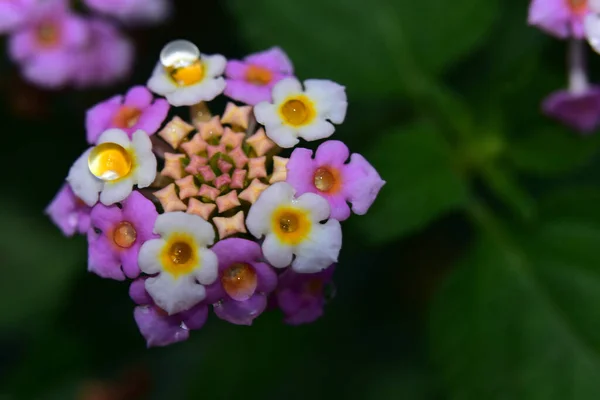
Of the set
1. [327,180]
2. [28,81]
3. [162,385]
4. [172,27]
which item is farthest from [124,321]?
[327,180]

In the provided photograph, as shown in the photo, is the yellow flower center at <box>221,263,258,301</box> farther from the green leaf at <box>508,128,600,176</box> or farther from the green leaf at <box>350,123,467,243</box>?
the green leaf at <box>508,128,600,176</box>

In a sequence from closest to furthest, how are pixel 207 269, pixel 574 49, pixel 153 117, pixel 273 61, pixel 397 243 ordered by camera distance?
pixel 207 269
pixel 153 117
pixel 273 61
pixel 574 49
pixel 397 243

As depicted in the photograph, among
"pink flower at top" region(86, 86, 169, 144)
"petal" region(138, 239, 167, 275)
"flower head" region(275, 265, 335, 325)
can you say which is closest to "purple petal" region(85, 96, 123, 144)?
"pink flower at top" region(86, 86, 169, 144)

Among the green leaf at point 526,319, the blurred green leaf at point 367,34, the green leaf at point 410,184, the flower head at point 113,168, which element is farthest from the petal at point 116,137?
the green leaf at point 526,319

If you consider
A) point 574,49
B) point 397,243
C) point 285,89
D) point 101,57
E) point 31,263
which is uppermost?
point 574,49

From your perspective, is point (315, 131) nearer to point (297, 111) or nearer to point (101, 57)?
point (297, 111)

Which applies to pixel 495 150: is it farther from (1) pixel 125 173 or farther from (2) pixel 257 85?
(1) pixel 125 173

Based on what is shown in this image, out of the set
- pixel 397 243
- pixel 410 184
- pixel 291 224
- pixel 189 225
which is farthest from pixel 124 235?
pixel 397 243

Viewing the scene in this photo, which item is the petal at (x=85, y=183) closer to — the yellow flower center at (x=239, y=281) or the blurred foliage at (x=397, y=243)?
the yellow flower center at (x=239, y=281)
